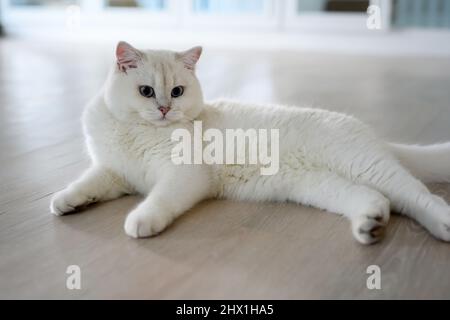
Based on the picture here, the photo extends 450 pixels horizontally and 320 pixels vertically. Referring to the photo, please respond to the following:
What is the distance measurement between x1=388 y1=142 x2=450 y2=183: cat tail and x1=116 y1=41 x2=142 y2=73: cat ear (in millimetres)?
780

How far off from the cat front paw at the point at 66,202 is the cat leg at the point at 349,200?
59 cm

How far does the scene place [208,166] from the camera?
1.46 metres

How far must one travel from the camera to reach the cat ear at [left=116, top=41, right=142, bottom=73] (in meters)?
1.41

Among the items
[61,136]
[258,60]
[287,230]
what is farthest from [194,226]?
[258,60]

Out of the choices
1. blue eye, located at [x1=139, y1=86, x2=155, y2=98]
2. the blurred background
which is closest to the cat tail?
blue eye, located at [x1=139, y1=86, x2=155, y2=98]

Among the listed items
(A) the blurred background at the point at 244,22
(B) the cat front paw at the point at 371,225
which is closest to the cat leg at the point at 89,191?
(B) the cat front paw at the point at 371,225

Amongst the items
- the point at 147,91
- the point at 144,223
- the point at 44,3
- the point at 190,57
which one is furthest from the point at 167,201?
the point at 44,3

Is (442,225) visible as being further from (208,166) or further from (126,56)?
(126,56)

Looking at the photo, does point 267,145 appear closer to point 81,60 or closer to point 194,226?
point 194,226

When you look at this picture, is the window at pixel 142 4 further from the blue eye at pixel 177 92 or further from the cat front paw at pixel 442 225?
the cat front paw at pixel 442 225

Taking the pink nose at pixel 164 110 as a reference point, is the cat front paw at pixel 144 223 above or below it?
below

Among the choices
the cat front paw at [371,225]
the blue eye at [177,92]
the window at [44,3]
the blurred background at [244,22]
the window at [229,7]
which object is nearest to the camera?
the cat front paw at [371,225]

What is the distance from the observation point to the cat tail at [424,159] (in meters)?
1.53

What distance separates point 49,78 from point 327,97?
1960 mm
